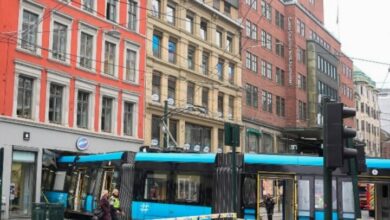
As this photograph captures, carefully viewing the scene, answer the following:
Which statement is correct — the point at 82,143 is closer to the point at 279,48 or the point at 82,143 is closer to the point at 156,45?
the point at 156,45

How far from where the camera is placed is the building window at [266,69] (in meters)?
54.7

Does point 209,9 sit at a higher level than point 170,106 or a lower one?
higher

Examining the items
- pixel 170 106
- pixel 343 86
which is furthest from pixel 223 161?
pixel 343 86

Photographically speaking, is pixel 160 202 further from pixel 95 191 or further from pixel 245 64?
pixel 245 64

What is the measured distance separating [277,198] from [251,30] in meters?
35.9

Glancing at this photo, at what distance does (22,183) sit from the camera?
30672mm

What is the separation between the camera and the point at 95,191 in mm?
24750

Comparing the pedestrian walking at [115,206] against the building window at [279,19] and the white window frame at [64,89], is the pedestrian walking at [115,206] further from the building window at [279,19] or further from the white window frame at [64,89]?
the building window at [279,19]

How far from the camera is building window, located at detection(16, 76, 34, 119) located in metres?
30.4

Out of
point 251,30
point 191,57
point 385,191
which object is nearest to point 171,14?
point 191,57

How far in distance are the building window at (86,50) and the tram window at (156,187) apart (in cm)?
1442

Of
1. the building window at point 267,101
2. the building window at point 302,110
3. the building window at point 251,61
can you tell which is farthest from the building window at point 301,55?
the building window at point 251,61

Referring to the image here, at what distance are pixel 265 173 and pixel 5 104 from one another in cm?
1528

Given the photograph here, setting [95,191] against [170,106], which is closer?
[95,191]
